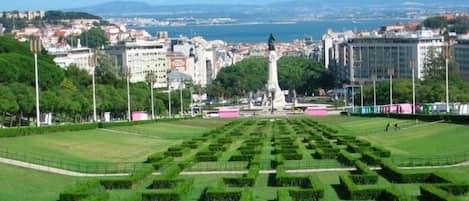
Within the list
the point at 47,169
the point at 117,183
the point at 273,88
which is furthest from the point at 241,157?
the point at 273,88

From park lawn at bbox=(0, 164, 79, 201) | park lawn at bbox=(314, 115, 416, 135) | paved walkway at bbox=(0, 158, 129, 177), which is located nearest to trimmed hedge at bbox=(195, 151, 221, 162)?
paved walkway at bbox=(0, 158, 129, 177)

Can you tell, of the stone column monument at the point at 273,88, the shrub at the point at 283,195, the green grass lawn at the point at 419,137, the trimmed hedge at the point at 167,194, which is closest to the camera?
the shrub at the point at 283,195

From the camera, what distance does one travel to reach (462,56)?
195m

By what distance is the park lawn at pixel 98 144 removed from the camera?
5238 cm

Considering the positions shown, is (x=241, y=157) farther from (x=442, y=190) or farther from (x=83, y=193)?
(x=442, y=190)

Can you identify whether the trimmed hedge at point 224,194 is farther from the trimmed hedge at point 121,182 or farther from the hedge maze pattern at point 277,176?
the trimmed hedge at point 121,182

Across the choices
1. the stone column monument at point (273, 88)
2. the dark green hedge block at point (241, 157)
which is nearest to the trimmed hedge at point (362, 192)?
the dark green hedge block at point (241, 157)

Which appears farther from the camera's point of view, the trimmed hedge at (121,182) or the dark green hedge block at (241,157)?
the dark green hedge block at (241,157)

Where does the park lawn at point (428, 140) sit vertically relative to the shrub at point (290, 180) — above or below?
above

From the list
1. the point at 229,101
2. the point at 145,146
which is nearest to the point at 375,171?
the point at 145,146

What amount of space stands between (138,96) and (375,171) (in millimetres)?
82353

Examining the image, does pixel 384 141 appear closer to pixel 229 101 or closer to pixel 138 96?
pixel 138 96

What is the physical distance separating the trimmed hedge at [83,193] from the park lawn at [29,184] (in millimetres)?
1064

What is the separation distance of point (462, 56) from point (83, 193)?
165 metres
